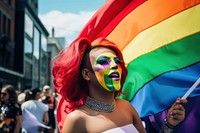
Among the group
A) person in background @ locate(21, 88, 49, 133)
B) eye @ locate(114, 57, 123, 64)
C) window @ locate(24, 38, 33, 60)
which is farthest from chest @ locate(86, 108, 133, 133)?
window @ locate(24, 38, 33, 60)

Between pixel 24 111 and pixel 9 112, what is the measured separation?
4.13ft

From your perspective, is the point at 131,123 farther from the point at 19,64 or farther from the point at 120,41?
the point at 19,64

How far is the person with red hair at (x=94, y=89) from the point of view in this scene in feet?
6.61

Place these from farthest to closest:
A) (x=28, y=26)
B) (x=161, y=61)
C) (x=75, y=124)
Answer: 1. (x=28, y=26)
2. (x=161, y=61)
3. (x=75, y=124)

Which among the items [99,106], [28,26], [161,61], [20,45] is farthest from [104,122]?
[28,26]

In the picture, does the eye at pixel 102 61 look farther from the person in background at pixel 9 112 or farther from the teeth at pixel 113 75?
the person in background at pixel 9 112

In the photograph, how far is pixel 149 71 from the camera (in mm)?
2650

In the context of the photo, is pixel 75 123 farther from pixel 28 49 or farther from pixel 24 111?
pixel 28 49

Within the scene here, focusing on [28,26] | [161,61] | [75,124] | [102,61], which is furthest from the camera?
[28,26]

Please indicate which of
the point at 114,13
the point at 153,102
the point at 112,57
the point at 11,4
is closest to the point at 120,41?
the point at 114,13

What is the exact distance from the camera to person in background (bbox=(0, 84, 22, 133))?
4984 mm

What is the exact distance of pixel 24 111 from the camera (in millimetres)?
6254

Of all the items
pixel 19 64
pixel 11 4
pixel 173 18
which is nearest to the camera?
pixel 173 18

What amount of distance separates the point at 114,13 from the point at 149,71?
0.64m
